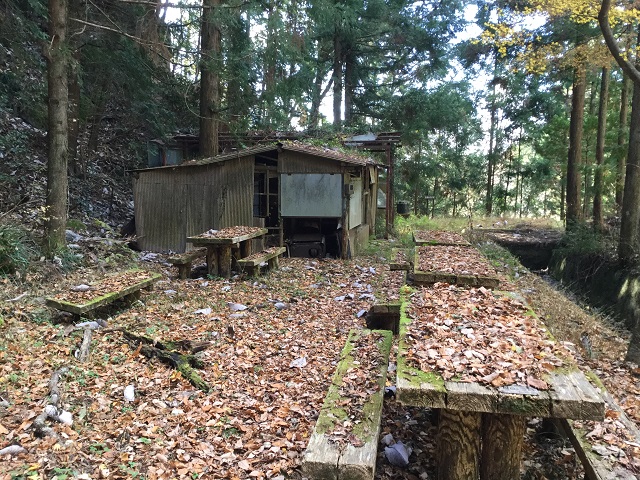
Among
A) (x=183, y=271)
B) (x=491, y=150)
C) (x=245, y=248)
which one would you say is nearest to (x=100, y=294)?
(x=183, y=271)

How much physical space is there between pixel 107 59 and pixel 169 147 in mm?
3520

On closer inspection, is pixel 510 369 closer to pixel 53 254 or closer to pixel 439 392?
pixel 439 392

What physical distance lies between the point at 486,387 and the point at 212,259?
743 cm

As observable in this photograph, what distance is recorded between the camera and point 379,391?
328 centimetres

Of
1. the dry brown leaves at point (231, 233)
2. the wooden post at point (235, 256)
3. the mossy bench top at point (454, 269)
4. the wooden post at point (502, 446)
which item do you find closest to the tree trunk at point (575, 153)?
the mossy bench top at point (454, 269)

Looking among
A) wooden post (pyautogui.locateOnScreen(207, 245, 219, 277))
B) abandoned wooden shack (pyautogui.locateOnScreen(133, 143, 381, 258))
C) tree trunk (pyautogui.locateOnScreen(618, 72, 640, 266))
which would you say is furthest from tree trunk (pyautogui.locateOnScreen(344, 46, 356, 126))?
wooden post (pyautogui.locateOnScreen(207, 245, 219, 277))

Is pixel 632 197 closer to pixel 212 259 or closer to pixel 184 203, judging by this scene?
pixel 212 259

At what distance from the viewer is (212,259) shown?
360 inches

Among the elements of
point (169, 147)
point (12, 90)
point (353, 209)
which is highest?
point (12, 90)

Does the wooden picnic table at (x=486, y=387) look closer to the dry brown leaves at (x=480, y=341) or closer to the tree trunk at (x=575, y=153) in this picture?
the dry brown leaves at (x=480, y=341)

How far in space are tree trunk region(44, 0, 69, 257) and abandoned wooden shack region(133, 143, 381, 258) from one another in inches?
162

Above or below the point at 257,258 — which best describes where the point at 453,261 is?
above

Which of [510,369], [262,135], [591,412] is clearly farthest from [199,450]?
[262,135]

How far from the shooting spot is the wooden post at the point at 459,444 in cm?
267
